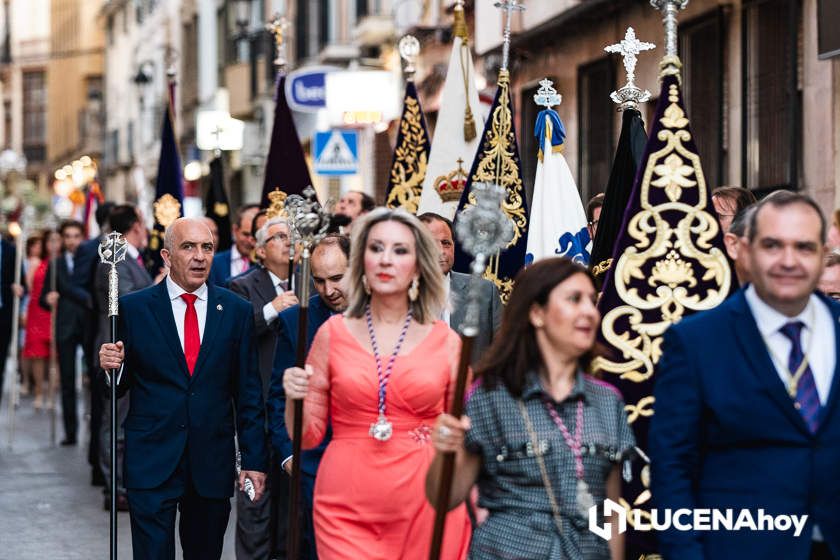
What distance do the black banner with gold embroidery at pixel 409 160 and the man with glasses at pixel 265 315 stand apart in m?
2.51

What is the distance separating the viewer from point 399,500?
21.9ft

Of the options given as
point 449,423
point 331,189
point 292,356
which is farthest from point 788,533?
point 331,189

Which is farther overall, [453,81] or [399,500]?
[453,81]

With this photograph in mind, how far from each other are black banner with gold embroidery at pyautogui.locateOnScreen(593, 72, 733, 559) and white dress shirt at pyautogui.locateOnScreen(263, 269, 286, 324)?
11.5 ft

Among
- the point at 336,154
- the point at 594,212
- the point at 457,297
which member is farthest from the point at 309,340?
the point at 336,154

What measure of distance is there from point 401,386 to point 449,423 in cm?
100

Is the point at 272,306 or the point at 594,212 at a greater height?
the point at 594,212

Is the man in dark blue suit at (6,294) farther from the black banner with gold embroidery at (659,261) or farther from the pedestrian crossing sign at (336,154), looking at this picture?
the black banner with gold embroidery at (659,261)

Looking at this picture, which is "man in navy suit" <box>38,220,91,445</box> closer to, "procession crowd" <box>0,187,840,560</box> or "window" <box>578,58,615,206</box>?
"window" <box>578,58,615,206</box>

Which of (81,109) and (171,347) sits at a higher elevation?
(81,109)

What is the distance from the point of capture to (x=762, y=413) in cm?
546

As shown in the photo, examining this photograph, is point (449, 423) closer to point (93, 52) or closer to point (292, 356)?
point (292, 356)

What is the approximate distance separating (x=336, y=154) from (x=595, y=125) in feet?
9.32

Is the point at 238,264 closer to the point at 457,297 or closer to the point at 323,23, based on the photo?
the point at 457,297
